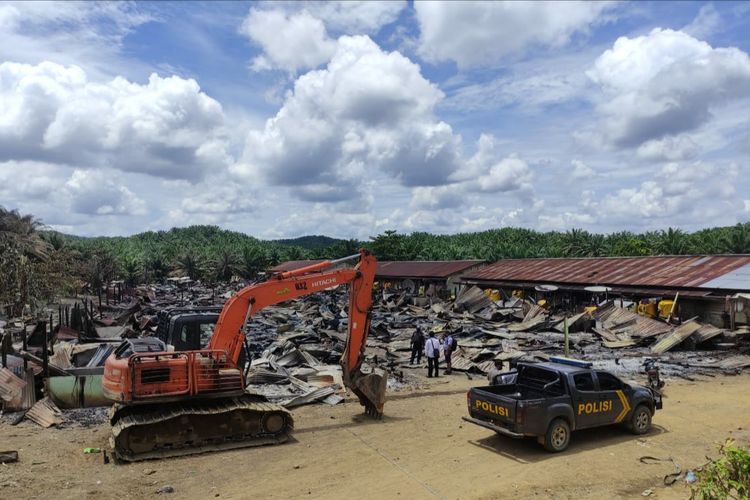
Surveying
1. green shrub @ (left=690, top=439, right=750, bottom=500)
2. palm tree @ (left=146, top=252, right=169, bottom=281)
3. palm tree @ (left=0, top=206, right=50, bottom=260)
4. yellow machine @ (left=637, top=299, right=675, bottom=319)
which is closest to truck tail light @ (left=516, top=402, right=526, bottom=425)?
green shrub @ (left=690, top=439, right=750, bottom=500)

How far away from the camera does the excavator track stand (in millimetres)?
11656

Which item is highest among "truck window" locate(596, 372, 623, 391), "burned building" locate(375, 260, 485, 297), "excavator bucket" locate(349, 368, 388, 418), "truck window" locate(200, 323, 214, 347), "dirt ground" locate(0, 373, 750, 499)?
"burned building" locate(375, 260, 485, 297)

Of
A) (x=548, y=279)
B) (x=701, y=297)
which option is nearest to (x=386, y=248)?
(x=548, y=279)

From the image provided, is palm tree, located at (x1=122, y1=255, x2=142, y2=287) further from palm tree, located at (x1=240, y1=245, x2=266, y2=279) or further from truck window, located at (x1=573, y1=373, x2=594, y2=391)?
truck window, located at (x1=573, y1=373, x2=594, y2=391)

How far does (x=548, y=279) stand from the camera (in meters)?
40.0

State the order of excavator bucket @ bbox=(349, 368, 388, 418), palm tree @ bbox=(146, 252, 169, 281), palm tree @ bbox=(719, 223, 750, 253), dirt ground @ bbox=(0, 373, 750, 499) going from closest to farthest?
dirt ground @ bbox=(0, 373, 750, 499), excavator bucket @ bbox=(349, 368, 388, 418), palm tree @ bbox=(719, 223, 750, 253), palm tree @ bbox=(146, 252, 169, 281)

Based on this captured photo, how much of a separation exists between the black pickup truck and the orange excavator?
468 centimetres

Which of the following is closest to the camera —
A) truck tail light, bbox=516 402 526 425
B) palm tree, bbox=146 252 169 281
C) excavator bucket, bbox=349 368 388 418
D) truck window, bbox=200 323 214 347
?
truck tail light, bbox=516 402 526 425

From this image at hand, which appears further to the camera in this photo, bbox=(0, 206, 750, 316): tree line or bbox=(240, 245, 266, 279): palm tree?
bbox=(240, 245, 266, 279): palm tree

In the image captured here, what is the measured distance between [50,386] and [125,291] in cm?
4946

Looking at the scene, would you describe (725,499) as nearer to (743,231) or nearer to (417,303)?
(417,303)

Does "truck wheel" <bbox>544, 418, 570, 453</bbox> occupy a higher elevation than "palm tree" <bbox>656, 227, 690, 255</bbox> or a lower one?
lower

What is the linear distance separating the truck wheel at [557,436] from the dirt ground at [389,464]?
8.6 inches

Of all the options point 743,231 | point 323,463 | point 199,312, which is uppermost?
point 743,231
